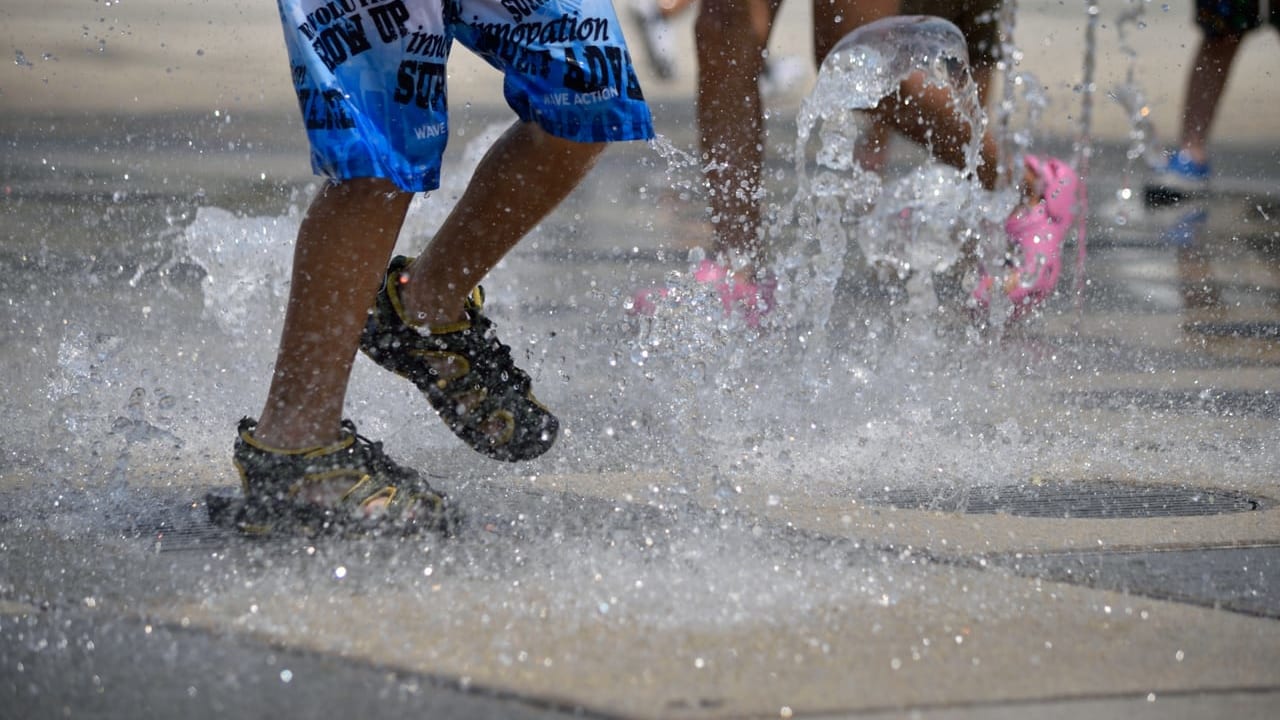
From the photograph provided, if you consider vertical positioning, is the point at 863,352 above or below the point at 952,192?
below

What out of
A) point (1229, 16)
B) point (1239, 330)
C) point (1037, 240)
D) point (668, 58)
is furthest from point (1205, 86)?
point (668, 58)

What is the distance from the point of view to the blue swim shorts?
7.25ft

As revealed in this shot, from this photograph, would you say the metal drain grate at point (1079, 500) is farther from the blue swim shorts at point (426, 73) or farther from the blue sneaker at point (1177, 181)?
the blue sneaker at point (1177, 181)

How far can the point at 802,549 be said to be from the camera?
2.15 meters

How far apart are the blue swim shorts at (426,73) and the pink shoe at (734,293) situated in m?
0.65

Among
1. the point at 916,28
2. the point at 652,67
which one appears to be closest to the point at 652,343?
the point at 916,28

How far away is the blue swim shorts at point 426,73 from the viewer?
7.25 ft

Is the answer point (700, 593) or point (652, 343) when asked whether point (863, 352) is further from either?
point (700, 593)

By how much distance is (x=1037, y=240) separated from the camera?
140 inches

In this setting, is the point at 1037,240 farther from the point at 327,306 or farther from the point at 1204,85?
the point at 1204,85

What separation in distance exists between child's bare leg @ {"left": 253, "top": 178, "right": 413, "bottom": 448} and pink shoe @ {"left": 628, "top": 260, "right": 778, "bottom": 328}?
840 millimetres

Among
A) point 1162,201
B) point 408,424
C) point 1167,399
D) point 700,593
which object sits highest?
point 700,593

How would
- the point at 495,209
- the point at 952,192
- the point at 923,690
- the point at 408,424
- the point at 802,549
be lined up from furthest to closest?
the point at 952,192 < the point at 408,424 < the point at 495,209 < the point at 802,549 < the point at 923,690

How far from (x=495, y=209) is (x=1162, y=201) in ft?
12.7
